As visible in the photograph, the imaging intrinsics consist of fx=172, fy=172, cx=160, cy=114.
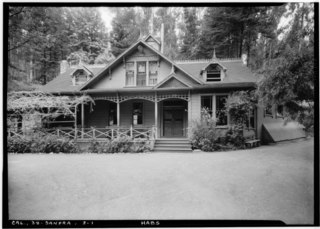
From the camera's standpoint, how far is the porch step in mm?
9773

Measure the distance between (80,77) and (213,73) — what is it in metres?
10.5

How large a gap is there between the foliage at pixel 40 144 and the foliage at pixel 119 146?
123cm

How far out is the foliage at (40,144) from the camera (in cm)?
956

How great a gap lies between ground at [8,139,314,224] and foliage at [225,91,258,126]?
4.33 meters

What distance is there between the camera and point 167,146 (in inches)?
400

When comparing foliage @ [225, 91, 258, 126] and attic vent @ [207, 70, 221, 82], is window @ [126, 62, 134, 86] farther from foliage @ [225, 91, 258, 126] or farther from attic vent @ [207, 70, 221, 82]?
foliage @ [225, 91, 258, 126]

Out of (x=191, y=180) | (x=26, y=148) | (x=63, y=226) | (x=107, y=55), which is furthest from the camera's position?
(x=107, y=55)

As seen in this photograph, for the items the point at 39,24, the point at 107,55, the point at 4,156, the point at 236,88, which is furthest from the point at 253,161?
the point at 107,55

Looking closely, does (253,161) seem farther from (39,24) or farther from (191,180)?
(39,24)

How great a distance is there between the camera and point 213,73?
493 inches

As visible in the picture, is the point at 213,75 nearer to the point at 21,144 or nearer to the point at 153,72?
the point at 153,72

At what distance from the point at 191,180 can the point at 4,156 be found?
477 centimetres

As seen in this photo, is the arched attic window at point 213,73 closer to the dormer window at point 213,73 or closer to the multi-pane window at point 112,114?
the dormer window at point 213,73

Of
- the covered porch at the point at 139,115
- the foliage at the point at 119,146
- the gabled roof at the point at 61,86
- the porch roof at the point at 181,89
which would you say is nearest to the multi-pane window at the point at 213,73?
the porch roof at the point at 181,89
